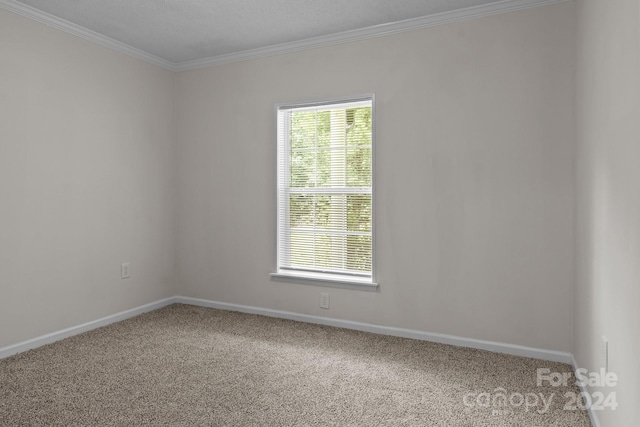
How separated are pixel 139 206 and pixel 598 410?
3.66m

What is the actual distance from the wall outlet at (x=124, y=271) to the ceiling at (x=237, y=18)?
74.5 inches

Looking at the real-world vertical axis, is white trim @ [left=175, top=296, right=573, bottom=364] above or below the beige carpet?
above

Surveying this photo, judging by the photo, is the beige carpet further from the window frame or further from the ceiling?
the ceiling

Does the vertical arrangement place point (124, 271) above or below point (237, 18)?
below

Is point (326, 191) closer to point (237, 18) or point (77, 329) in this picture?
point (237, 18)

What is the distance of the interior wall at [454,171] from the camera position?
9.13ft

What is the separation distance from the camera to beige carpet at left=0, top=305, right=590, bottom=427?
2086mm

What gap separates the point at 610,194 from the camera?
1729 millimetres

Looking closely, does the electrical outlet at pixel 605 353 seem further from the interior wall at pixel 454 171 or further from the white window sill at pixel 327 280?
the white window sill at pixel 327 280

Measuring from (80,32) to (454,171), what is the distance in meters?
3.06

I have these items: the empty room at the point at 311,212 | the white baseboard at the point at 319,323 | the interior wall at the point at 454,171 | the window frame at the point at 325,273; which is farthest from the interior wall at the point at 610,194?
the window frame at the point at 325,273

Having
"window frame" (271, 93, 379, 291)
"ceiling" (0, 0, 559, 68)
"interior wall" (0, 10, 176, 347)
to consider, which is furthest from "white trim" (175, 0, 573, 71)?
"interior wall" (0, 10, 176, 347)

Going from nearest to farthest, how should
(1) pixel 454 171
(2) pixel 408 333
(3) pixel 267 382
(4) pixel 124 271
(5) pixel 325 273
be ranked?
1. (3) pixel 267 382
2. (1) pixel 454 171
3. (2) pixel 408 333
4. (5) pixel 325 273
5. (4) pixel 124 271

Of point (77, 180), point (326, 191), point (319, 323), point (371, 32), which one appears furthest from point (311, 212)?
point (77, 180)
